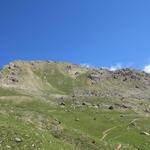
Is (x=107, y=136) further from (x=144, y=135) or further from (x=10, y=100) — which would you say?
(x=10, y=100)

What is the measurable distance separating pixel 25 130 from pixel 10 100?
148618mm

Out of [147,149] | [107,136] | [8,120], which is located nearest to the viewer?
[8,120]

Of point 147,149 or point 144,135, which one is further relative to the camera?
point 144,135

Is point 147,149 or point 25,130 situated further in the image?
point 147,149

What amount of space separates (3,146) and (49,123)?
18.7m

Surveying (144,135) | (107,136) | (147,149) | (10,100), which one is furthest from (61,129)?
(10,100)

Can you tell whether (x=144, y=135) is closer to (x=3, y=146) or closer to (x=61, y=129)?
(x=61, y=129)

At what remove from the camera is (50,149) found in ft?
151

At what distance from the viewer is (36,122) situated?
5984cm

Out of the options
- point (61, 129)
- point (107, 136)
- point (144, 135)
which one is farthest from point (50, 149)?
point (144, 135)

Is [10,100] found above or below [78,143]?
above

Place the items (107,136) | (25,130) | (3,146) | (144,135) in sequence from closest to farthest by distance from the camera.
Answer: (3,146)
(25,130)
(107,136)
(144,135)

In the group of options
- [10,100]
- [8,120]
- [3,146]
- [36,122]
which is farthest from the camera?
[10,100]

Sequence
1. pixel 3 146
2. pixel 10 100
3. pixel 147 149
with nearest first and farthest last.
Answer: pixel 3 146 → pixel 147 149 → pixel 10 100
